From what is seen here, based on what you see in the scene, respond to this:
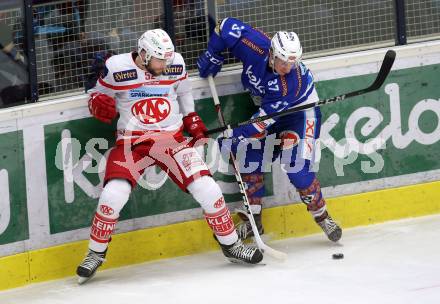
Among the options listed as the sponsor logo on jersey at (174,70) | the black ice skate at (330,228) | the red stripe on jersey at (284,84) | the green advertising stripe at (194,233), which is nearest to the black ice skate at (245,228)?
the green advertising stripe at (194,233)

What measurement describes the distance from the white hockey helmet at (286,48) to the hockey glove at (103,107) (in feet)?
2.96

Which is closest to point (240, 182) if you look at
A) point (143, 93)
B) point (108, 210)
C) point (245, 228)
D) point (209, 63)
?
point (245, 228)

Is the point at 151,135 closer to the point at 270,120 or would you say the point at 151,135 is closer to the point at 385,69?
the point at 270,120

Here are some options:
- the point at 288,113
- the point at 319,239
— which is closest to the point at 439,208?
the point at 319,239

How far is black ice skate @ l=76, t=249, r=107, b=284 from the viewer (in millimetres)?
6172

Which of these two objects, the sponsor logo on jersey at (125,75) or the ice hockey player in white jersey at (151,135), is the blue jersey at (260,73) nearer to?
the ice hockey player in white jersey at (151,135)

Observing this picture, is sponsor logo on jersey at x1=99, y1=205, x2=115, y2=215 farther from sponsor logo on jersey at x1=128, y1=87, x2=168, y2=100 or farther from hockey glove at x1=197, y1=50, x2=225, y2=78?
hockey glove at x1=197, y1=50, x2=225, y2=78

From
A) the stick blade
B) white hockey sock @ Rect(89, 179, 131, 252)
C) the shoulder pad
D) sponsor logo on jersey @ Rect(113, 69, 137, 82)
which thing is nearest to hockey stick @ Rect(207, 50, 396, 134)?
the stick blade

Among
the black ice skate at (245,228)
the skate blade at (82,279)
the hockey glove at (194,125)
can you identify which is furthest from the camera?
the black ice skate at (245,228)

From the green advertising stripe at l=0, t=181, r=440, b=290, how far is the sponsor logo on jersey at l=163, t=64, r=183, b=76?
0.88 meters

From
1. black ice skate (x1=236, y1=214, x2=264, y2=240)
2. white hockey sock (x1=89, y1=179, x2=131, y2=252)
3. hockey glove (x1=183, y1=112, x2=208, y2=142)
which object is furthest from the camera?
black ice skate (x1=236, y1=214, x2=264, y2=240)

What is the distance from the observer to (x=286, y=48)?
635 centimetres

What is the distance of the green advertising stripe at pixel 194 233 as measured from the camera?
6320mm

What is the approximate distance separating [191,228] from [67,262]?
750mm
